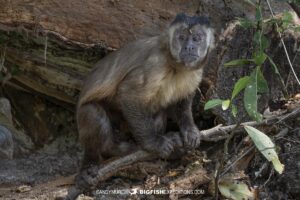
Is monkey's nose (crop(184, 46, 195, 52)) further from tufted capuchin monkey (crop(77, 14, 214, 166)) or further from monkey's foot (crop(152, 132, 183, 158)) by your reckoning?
monkey's foot (crop(152, 132, 183, 158))

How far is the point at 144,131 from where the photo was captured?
577 cm

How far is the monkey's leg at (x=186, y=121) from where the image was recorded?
19.1 ft

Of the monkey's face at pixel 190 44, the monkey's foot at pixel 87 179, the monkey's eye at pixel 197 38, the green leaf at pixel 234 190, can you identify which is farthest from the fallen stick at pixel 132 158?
the monkey's eye at pixel 197 38

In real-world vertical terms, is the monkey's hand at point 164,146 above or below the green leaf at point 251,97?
below

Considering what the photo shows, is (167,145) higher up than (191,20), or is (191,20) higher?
(191,20)

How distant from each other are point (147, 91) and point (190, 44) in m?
0.63

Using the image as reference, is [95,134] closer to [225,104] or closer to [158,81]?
[158,81]

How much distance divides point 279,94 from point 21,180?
3043mm

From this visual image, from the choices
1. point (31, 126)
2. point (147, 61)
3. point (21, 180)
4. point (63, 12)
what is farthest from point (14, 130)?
point (147, 61)

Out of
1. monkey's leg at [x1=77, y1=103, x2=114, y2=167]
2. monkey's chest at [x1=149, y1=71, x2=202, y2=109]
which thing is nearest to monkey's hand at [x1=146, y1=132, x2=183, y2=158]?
monkey's chest at [x1=149, y1=71, x2=202, y2=109]

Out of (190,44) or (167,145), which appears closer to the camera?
(190,44)

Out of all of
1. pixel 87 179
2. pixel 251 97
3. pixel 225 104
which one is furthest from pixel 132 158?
pixel 251 97

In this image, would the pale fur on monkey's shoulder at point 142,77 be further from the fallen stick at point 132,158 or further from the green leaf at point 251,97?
the green leaf at point 251,97


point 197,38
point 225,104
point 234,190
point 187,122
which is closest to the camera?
point 225,104
